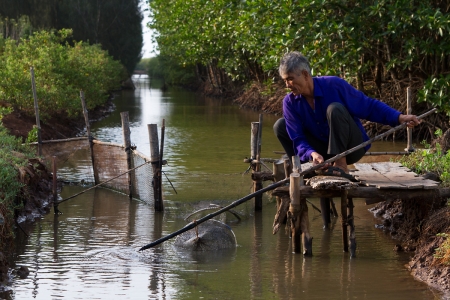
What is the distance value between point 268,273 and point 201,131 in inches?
563

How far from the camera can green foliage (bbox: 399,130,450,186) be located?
26.9ft

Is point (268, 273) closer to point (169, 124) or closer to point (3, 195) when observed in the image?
point (3, 195)

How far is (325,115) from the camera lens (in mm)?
7809

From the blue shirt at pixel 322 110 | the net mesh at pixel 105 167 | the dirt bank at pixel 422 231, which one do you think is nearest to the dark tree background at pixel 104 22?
the net mesh at pixel 105 167

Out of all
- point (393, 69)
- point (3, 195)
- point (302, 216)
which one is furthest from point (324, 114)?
point (393, 69)

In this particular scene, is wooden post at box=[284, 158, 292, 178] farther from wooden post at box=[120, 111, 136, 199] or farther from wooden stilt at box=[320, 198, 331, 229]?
wooden post at box=[120, 111, 136, 199]

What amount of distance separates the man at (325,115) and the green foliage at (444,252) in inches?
45.3

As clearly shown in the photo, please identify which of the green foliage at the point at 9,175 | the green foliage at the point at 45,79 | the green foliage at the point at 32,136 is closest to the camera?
the green foliage at the point at 9,175

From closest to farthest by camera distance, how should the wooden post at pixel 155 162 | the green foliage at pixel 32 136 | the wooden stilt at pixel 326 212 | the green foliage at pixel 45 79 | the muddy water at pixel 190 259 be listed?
the muddy water at pixel 190 259
the wooden stilt at pixel 326 212
the wooden post at pixel 155 162
the green foliage at pixel 32 136
the green foliage at pixel 45 79

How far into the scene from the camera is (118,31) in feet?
213

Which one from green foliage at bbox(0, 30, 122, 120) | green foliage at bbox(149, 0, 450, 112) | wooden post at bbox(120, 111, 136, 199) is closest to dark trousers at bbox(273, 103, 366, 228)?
wooden post at bbox(120, 111, 136, 199)

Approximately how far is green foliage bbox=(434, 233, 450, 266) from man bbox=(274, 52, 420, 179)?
1151 millimetres

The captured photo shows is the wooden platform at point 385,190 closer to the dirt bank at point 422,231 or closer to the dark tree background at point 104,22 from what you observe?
the dirt bank at point 422,231

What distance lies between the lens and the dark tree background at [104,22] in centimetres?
5800
